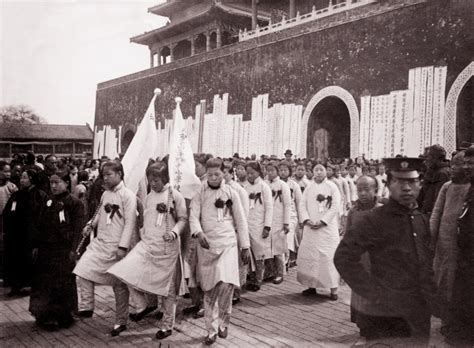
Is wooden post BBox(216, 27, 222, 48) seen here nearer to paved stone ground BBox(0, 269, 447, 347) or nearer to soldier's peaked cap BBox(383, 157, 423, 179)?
paved stone ground BBox(0, 269, 447, 347)

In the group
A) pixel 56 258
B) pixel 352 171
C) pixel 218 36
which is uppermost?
pixel 218 36

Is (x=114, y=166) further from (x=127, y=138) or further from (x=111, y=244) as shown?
(x=127, y=138)

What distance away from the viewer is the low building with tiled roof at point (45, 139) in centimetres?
3612

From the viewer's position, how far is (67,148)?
39.3 meters

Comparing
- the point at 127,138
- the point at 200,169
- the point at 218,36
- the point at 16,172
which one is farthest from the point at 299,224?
the point at 127,138

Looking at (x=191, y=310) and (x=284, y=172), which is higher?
(x=284, y=172)

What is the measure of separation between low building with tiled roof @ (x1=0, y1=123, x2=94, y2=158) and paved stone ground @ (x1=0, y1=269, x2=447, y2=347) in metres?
33.8

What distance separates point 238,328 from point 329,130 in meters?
11.6

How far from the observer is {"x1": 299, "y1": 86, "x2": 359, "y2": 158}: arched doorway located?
14.8 meters

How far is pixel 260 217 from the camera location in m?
6.37

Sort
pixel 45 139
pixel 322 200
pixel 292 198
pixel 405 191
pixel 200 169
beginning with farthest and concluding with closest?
pixel 45 139 < pixel 292 198 < pixel 200 169 < pixel 322 200 < pixel 405 191

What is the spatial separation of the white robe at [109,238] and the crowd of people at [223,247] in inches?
0.4

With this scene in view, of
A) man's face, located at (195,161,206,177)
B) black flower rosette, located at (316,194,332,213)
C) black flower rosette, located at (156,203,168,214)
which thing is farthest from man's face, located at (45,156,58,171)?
black flower rosette, located at (316,194,332,213)

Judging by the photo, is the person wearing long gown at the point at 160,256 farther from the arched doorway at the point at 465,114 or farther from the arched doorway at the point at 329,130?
the arched doorway at the point at 329,130
